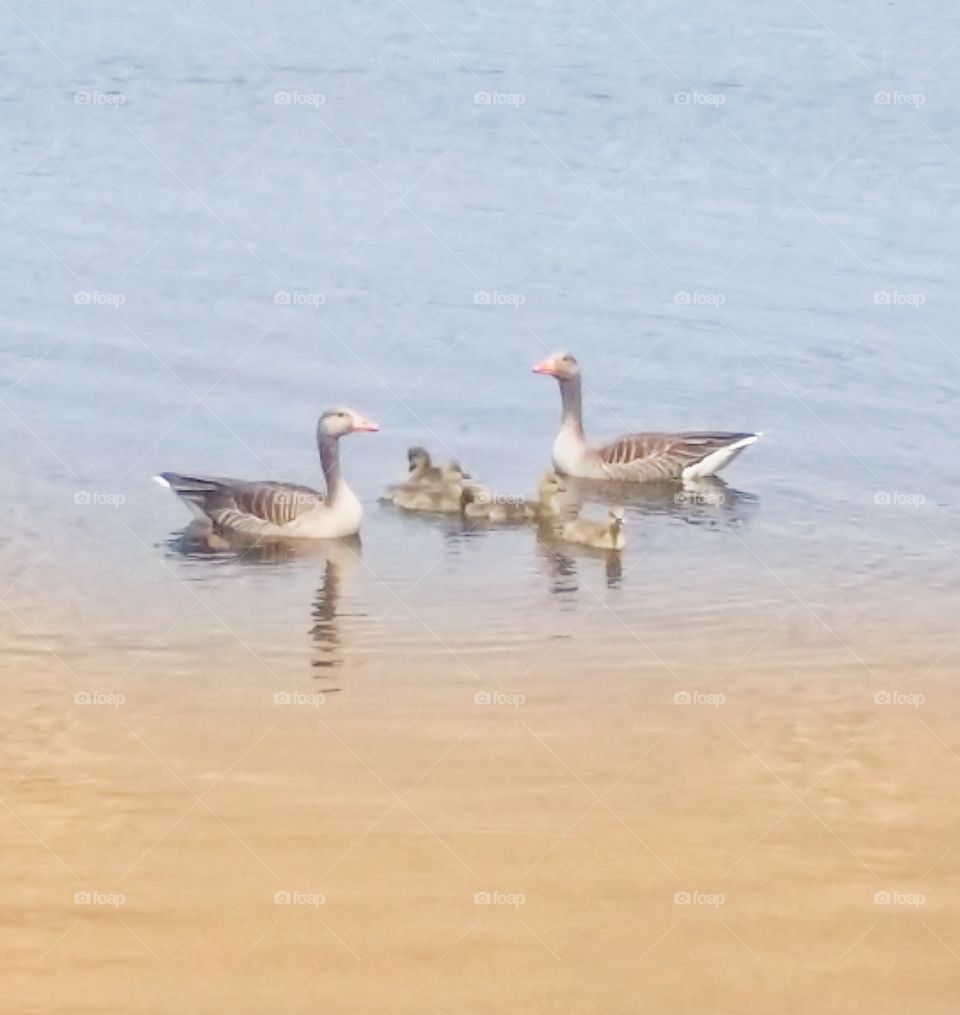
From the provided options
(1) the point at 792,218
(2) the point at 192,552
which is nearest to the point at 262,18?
(1) the point at 792,218

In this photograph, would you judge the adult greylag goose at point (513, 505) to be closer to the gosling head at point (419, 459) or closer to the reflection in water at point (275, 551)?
the gosling head at point (419, 459)

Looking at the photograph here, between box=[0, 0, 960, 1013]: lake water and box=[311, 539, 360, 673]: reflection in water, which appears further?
box=[311, 539, 360, 673]: reflection in water

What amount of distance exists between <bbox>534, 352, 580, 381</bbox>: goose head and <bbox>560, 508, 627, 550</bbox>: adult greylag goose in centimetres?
156

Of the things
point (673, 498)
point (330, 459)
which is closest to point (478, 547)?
point (330, 459)

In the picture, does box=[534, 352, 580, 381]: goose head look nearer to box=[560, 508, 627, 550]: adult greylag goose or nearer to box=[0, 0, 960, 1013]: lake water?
box=[0, 0, 960, 1013]: lake water

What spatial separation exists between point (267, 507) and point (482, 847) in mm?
3924

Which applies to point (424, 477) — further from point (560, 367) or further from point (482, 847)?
point (482, 847)

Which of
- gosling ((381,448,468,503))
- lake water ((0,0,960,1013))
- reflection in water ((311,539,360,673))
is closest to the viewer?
lake water ((0,0,960,1013))

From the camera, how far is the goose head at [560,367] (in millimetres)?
13234

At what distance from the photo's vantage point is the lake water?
301 inches

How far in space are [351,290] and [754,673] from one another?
648cm

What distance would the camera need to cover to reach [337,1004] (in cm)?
708

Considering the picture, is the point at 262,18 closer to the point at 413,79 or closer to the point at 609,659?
the point at 413,79

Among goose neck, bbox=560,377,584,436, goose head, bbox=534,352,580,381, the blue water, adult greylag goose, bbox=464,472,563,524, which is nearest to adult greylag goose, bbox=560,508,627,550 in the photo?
the blue water
